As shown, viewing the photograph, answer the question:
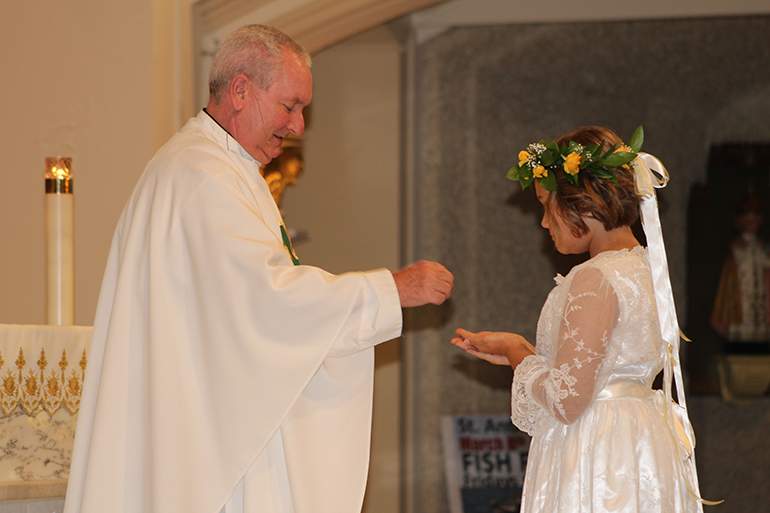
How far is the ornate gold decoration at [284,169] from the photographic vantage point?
4398 millimetres

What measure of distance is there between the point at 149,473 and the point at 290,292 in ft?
1.81

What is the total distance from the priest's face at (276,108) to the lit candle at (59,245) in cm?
58

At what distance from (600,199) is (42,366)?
159 cm

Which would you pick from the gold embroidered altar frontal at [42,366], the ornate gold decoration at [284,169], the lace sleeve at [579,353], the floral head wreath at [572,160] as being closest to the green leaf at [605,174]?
the floral head wreath at [572,160]

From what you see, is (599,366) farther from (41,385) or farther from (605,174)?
(41,385)

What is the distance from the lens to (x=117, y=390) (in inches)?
76.2

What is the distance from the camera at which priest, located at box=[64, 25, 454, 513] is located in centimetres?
189

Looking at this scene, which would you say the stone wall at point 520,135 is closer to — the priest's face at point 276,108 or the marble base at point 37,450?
the priest's face at point 276,108

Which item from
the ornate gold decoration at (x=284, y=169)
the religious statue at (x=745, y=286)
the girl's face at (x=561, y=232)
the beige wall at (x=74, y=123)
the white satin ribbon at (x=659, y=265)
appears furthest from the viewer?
the religious statue at (x=745, y=286)

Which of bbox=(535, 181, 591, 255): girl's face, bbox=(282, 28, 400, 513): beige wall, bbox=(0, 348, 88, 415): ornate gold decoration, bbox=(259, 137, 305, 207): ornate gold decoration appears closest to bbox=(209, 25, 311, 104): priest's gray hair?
bbox=(535, 181, 591, 255): girl's face

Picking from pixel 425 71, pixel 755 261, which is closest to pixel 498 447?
pixel 755 261

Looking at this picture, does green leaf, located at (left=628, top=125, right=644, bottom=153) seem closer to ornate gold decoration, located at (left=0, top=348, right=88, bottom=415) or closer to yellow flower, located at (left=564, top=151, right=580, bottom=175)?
yellow flower, located at (left=564, top=151, right=580, bottom=175)

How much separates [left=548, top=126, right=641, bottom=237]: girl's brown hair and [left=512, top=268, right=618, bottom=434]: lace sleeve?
0.19m

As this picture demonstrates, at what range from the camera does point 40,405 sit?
2178mm
